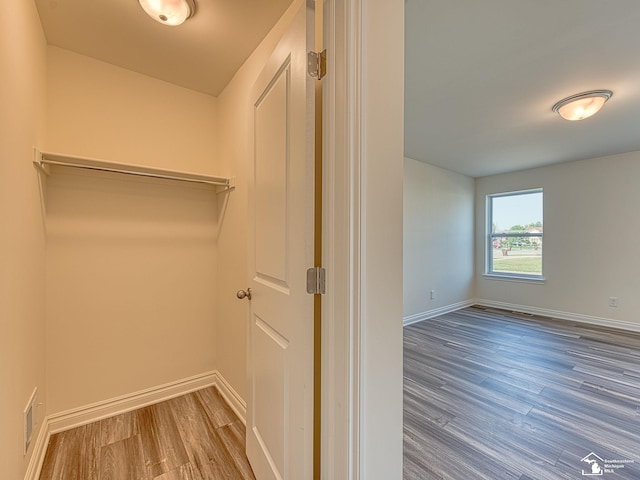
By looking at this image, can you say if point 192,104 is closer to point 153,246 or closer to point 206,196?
point 206,196

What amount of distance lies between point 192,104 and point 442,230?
3998 mm

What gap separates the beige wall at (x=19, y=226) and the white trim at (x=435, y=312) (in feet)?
12.6

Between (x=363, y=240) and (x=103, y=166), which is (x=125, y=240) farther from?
(x=363, y=240)

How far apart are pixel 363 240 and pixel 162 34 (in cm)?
175

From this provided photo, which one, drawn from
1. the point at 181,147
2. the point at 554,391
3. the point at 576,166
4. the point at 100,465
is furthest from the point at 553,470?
the point at 576,166

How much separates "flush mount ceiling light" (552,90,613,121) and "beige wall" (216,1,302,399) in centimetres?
254

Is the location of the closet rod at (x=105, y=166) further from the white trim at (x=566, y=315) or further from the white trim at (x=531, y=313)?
the white trim at (x=566, y=315)

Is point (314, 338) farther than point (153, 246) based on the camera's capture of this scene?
No

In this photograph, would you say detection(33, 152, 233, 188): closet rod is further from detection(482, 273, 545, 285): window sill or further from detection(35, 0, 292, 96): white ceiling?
detection(482, 273, 545, 285): window sill

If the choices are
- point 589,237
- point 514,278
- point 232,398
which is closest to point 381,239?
point 232,398

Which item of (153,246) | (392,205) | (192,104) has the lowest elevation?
(153,246)

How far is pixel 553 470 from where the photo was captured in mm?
1518

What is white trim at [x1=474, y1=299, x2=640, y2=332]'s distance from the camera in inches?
152

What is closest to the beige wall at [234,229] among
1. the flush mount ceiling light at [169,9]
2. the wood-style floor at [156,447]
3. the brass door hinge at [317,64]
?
the wood-style floor at [156,447]
